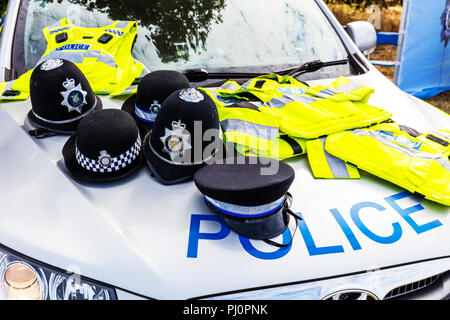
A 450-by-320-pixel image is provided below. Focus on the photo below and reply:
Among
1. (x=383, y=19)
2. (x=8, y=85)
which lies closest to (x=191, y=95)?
(x=8, y=85)

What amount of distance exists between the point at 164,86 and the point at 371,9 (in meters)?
8.77

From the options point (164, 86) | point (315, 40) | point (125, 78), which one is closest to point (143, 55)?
point (125, 78)

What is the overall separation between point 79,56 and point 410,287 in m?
1.81

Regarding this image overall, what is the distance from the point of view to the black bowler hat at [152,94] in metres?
1.77

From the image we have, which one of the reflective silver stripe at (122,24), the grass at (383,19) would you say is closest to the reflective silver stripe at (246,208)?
the reflective silver stripe at (122,24)

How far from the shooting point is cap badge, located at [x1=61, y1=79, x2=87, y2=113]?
1.69 m

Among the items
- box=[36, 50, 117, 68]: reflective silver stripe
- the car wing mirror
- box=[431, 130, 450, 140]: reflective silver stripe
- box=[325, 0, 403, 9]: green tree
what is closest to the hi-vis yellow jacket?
box=[431, 130, 450, 140]: reflective silver stripe

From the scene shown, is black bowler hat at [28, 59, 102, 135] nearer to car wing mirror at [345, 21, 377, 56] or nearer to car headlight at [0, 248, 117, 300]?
car headlight at [0, 248, 117, 300]

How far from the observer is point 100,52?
214cm

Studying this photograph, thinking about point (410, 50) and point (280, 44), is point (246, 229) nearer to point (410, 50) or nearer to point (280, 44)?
point (280, 44)

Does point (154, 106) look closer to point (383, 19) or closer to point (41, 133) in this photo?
point (41, 133)

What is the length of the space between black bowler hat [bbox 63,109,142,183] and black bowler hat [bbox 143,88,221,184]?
9 centimetres

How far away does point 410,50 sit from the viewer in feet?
17.8
